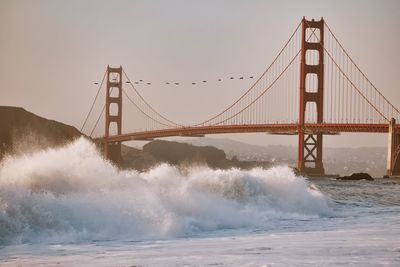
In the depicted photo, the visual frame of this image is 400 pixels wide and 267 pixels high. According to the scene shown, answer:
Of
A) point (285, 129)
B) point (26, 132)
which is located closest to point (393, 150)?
point (285, 129)

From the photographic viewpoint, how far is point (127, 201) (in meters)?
14.9

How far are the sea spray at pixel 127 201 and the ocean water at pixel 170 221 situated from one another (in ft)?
0.09

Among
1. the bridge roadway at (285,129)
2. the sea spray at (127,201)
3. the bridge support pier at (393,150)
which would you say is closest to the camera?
the sea spray at (127,201)

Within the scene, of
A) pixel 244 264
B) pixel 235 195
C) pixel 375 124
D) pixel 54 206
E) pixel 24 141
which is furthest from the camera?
pixel 24 141

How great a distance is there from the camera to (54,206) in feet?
43.7

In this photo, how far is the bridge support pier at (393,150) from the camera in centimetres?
4994

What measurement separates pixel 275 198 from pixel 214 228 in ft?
19.9

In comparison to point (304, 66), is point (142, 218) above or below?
below

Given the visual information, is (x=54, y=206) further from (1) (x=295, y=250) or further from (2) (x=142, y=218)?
(1) (x=295, y=250)

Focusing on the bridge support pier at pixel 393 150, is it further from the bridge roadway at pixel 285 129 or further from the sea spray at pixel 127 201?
the sea spray at pixel 127 201

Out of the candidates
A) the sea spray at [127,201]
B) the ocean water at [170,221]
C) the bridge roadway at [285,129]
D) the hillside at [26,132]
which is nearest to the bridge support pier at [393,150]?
the bridge roadway at [285,129]

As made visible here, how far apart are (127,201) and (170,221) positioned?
1467 millimetres

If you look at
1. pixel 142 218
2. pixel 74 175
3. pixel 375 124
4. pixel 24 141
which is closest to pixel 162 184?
pixel 74 175

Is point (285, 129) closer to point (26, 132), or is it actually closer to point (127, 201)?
point (26, 132)
